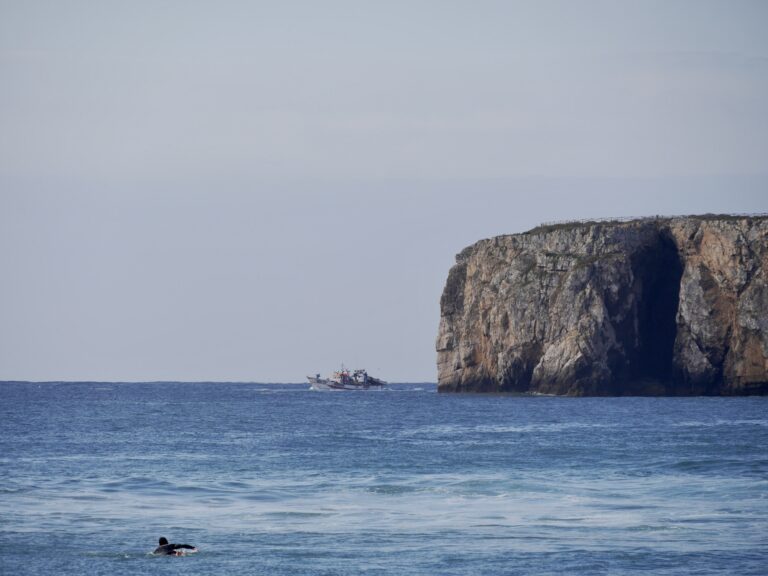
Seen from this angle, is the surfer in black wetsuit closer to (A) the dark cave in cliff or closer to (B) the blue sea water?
(B) the blue sea water

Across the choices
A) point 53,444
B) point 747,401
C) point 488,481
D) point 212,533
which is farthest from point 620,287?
point 212,533

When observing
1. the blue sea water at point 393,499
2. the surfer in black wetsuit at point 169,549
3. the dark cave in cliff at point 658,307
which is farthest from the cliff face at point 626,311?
the surfer in black wetsuit at point 169,549

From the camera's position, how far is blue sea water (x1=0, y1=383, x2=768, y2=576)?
115 ft

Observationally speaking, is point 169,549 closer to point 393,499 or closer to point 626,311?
point 393,499

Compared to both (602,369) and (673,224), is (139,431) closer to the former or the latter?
(602,369)

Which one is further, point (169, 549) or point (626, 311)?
point (626, 311)

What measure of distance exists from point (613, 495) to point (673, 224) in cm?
9440

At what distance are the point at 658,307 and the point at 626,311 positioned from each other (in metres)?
6.86

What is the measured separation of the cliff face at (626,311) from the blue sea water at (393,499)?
42962 mm

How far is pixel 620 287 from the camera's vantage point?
13438 cm

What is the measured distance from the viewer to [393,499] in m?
47.3

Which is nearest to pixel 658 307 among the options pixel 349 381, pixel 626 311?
pixel 626 311

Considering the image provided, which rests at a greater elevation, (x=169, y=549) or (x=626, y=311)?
(x=626, y=311)

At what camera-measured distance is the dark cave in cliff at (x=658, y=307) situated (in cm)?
13712
